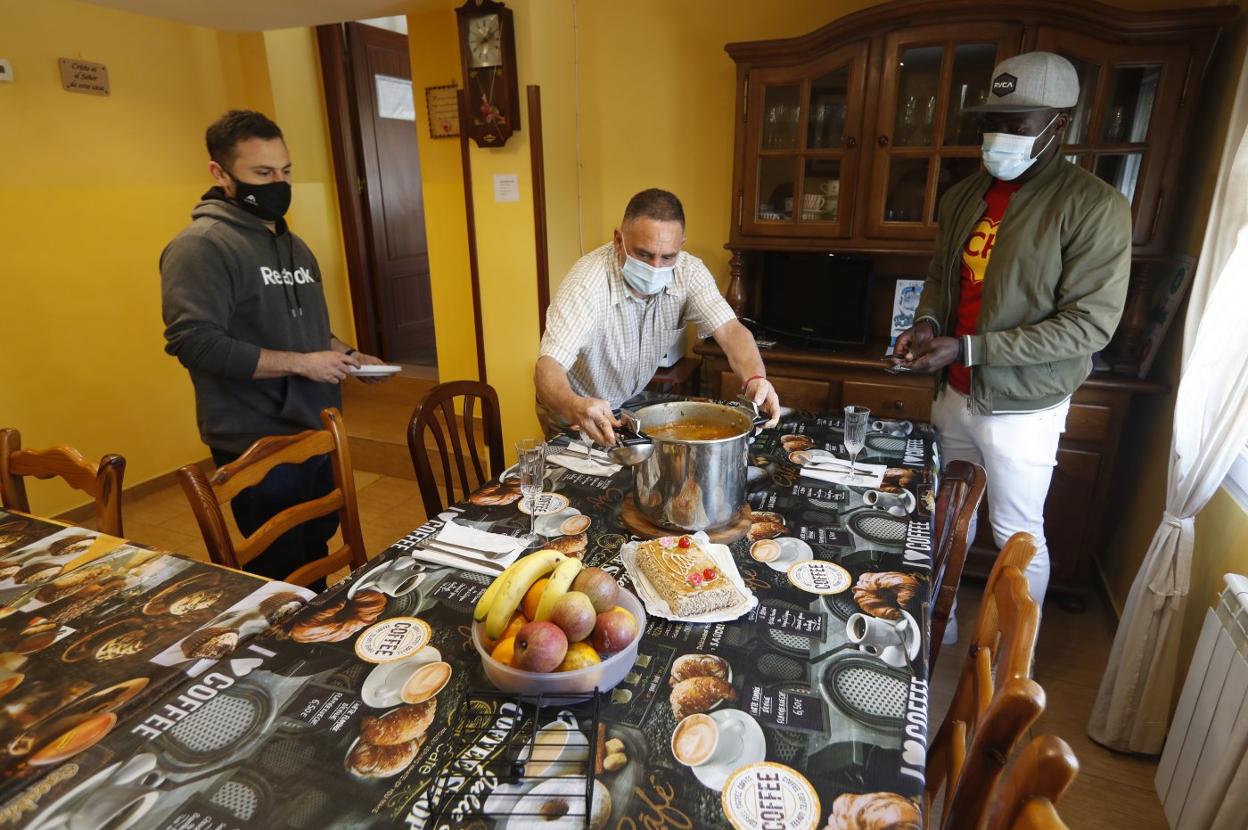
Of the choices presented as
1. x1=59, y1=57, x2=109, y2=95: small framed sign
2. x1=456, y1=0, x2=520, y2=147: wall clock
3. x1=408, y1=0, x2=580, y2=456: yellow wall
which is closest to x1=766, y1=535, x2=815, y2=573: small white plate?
x1=408, y1=0, x2=580, y2=456: yellow wall

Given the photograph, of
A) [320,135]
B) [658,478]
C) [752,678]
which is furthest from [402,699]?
[320,135]

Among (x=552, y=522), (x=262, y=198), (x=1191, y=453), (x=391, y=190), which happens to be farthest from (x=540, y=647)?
(x=391, y=190)

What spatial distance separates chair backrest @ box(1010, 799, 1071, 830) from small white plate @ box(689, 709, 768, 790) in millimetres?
276

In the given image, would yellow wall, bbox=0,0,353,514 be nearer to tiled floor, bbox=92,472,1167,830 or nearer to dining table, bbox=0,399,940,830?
tiled floor, bbox=92,472,1167,830

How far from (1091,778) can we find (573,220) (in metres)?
2.71

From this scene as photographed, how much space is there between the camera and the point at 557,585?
96cm

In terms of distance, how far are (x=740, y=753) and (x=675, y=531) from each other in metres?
0.54

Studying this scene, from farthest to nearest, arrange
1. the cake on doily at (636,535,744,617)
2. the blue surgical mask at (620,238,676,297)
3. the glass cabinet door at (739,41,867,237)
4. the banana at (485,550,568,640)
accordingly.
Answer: the glass cabinet door at (739,41,867,237), the blue surgical mask at (620,238,676,297), the cake on doily at (636,535,744,617), the banana at (485,550,568,640)

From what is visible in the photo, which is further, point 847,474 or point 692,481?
point 847,474

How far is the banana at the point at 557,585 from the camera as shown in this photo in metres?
0.94

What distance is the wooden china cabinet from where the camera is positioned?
2.13 metres

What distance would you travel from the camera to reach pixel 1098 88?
2178 mm

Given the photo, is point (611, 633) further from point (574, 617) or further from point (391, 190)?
point (391, 190)

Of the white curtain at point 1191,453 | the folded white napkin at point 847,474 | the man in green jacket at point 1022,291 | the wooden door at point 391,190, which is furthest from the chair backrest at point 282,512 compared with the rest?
the wooden door at point 391,190
